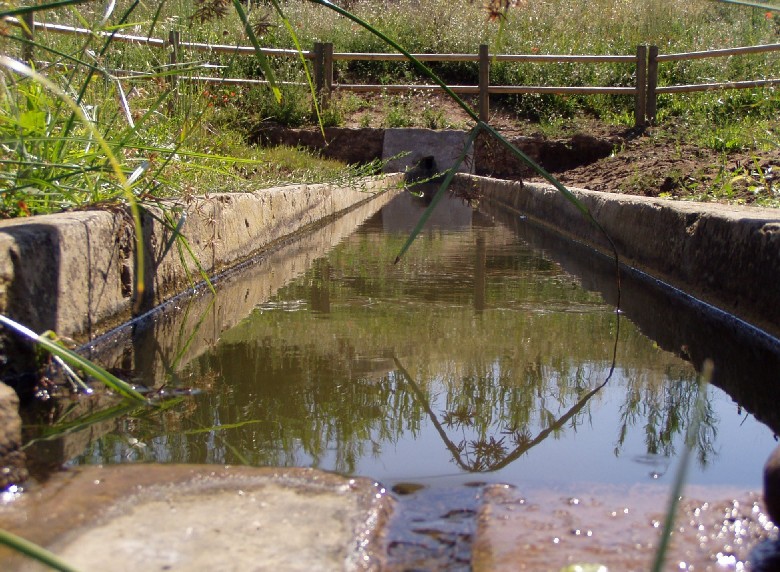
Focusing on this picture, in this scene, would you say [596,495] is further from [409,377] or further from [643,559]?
[409,377]

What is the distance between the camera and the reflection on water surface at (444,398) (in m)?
1.63

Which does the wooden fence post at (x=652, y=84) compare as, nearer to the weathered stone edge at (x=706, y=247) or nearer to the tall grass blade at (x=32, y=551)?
the weathered stone edge at (x=706, y=247)

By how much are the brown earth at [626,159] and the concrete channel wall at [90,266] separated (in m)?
1.09

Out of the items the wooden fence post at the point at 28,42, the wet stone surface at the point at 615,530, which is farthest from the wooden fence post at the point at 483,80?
the wet stone surface at the point at 615,530

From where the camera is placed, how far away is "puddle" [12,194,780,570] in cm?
159

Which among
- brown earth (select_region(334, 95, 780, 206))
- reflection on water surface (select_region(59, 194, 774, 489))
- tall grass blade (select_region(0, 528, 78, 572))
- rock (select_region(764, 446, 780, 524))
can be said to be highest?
brown earth (select_region(334, 95, 780, 206))

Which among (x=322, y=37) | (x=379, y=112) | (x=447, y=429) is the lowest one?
(x=447, y=429)

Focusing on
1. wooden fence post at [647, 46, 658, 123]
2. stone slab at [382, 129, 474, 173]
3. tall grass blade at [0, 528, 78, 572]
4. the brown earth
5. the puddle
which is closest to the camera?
tall grass blade at [0, 528, 78, 572]

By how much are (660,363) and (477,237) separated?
330 cm

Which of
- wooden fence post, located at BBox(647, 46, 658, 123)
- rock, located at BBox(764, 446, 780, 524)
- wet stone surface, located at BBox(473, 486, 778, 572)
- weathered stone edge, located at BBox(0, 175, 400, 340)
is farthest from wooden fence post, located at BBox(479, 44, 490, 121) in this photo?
rock, located at BBox(764, 446, 780, 524)

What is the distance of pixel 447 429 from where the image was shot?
Answer: 1.84m

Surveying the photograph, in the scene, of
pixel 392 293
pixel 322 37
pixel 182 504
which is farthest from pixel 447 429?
pixel 322 37

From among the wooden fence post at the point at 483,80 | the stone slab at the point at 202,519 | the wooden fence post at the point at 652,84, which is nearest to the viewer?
the stone slab at the point at 202,519

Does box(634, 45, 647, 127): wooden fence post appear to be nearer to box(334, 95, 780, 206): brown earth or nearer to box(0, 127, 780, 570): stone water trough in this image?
box(334, 95, 780, 206): brown earth
